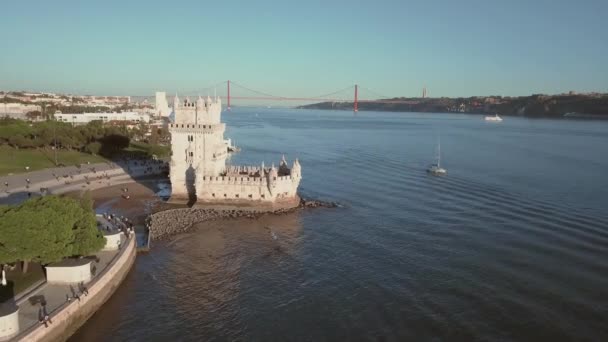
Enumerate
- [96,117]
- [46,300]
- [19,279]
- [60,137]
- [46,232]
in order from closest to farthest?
[46,300], [46,232], [19,279], [60,137], [96,117]

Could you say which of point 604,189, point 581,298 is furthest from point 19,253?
Result: point 604,189

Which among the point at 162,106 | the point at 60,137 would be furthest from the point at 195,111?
the point at 162,106

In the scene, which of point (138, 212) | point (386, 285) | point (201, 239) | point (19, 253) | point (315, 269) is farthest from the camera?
point (138, 212)

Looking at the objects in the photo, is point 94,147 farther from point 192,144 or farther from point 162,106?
point 162,106

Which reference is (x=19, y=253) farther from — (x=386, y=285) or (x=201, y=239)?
(x=386, y=285)

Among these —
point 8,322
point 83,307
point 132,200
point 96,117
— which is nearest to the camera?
point 8,322

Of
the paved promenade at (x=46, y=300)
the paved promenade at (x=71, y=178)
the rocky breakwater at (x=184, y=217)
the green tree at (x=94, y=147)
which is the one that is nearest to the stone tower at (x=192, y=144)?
the rocky breakwater at (x=184, y=217)

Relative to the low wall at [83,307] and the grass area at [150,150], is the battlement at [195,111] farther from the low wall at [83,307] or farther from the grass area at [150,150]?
the grass area at [150,150]
